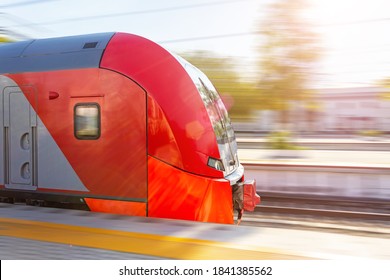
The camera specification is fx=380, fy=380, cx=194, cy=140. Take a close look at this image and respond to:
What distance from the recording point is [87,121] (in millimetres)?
5848

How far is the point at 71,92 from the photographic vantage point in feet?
19.4

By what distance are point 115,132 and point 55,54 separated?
1.76 m

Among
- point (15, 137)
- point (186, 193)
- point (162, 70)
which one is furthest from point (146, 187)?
point (15, 137)

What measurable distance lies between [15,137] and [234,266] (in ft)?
14.7

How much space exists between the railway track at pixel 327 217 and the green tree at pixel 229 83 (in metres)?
10.8

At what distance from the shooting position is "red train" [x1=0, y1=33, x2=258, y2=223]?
5461 mm

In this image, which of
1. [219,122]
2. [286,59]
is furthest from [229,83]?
[219,122]

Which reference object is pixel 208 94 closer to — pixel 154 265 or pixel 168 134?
pixel 168 134

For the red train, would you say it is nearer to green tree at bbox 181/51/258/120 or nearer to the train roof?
the train roof

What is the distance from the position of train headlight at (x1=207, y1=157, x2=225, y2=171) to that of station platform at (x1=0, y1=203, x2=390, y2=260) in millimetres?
856

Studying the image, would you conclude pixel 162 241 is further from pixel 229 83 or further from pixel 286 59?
pixel 229 83

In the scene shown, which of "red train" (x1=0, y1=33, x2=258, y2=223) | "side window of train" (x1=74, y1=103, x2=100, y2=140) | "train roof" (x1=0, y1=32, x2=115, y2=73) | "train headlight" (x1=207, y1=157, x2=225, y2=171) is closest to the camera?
→ "red train" (x1=0, y1=33, x2=258, y2=223)

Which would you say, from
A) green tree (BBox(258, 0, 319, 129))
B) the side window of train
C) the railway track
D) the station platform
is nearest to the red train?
the side window of train

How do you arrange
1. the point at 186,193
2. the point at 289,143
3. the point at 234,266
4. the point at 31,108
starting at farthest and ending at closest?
the point at 289,143 → the point at 31,108 → the point at 186,193 → the point at 234,266
